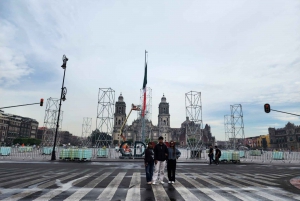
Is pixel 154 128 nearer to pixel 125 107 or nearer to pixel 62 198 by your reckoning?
pixel 125 107

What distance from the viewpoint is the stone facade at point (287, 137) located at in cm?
11151

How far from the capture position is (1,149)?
2923 cm

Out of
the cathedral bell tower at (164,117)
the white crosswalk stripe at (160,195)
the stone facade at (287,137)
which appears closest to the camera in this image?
the white crosswalk stripe at (160,195)

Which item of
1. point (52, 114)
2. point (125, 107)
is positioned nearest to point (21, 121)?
point (125, 107)

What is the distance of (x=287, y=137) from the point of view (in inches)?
4606

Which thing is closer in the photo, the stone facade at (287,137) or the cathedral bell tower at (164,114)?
the stone facade at (287,137)

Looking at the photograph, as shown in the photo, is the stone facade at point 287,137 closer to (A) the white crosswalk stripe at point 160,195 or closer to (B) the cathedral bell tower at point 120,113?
(B) the cathedral bell tower at point 120,113

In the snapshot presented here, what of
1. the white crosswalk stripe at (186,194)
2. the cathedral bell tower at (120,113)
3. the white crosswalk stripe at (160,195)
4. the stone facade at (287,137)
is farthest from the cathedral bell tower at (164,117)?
the white crosswalk stripe at (160,195)

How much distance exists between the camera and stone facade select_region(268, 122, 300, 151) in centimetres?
11151

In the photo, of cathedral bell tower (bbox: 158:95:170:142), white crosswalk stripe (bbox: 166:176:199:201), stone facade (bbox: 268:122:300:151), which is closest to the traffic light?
white crosswalk stripe (bbox: 166:176:199:201)

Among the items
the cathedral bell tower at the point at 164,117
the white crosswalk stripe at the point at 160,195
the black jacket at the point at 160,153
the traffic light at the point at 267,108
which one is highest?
the cathedral bell tower at the point at 164,117

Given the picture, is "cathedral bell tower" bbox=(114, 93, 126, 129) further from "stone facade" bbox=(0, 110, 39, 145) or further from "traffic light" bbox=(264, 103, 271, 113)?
"traffic light" bbox=(264, 103, 271, 113)

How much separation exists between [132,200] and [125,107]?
135872 millimetres

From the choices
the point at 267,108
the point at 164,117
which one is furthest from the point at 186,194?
the point at 164,117
